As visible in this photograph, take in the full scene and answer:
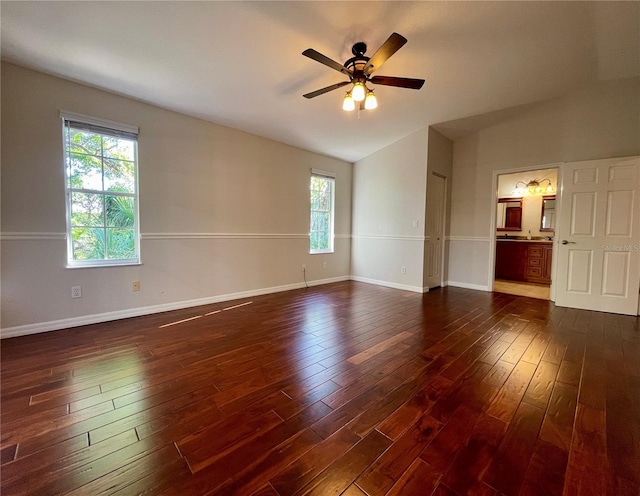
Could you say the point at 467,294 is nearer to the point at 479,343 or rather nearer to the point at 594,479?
the point at 479,343

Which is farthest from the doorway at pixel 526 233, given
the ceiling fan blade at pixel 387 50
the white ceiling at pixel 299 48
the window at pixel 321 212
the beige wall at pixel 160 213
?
the beige wall at pixel 160 213

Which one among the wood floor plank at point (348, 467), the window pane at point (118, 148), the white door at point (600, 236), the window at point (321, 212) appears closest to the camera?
the wood floor plank at point (348, 467)

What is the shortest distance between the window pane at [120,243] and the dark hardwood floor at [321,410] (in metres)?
0.79

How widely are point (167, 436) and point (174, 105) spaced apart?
3.46 m

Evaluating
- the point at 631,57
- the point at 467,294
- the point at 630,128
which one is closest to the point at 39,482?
the point at 467,294

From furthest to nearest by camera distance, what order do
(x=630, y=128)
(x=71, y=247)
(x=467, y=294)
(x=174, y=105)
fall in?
(x=467, y=294)
(x=630, y=128)
(x=174, y=105)
(x=71, y=247)

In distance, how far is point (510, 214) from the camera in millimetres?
6562

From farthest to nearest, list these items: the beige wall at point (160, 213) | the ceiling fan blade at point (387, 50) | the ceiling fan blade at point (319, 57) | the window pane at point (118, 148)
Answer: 1. the window pane at point (118, 148)
2. the beige wall at point (160, 213)
3. the ceiling fan blade at point (319, 57)
4. the ceiling fan blade at point (387, 50)

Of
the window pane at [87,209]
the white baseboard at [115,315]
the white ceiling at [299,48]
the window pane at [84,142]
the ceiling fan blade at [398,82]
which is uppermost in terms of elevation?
the white ceiling at [299,48]

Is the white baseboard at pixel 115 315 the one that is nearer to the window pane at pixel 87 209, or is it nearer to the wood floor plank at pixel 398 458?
the window pane at pixel 87 209

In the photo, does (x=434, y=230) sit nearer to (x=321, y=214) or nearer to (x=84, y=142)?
(x=321, y=214)

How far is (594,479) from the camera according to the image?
118cm

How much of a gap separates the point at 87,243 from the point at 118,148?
1.13m

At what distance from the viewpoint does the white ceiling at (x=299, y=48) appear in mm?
2135
